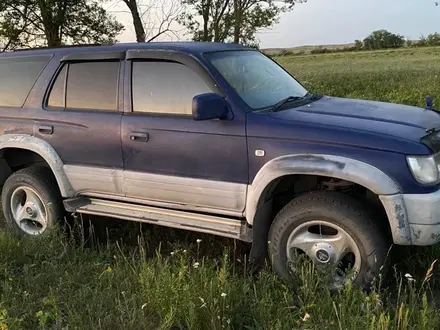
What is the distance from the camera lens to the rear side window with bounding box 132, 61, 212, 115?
4.54m

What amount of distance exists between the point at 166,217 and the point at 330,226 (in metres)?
1.43

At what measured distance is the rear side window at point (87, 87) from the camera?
493 centimetres

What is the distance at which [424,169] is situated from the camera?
3.69 m

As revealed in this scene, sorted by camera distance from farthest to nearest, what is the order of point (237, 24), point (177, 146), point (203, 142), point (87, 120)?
1. point (237, 24)
2. point (87, 120)
3. point (177, 146)
4. point (203, 142)

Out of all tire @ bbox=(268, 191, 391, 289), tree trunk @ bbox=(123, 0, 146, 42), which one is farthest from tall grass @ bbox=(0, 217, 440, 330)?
tree trunk @ bbox=(123, 0, 146, 42)

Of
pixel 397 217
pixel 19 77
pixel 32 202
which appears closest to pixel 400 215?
pixel 397 217

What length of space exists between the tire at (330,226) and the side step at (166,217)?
11.3 inches

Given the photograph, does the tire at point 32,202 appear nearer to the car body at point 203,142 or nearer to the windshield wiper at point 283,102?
the car body at point 203,142

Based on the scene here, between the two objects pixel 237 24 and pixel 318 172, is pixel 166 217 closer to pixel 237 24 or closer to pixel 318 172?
pixel 318 172

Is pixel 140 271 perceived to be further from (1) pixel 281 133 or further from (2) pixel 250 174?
(1) pixel 281 133

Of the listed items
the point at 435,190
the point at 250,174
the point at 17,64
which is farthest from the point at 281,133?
the point at 17,64

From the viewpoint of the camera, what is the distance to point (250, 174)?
418 centimetres

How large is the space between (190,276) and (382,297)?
1.35m

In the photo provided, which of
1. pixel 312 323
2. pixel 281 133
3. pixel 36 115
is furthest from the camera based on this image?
pixel 36 115
